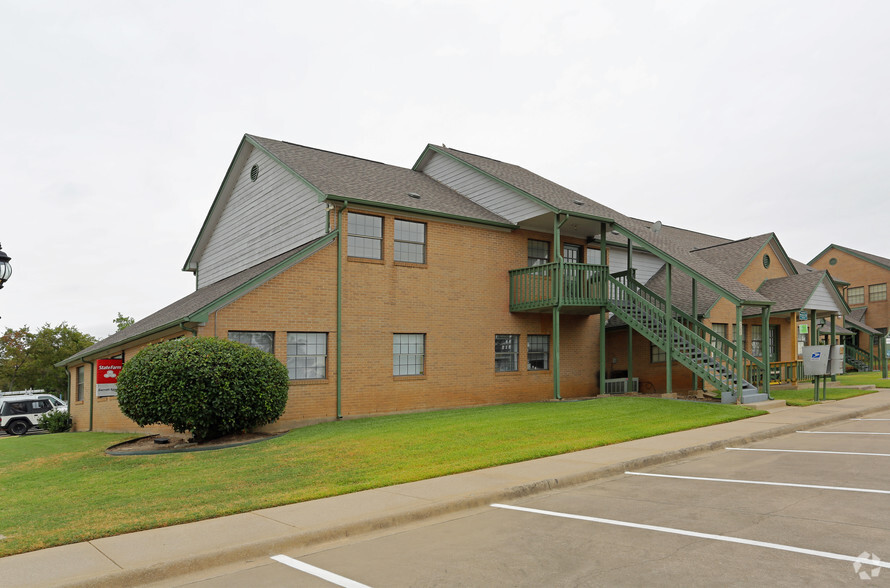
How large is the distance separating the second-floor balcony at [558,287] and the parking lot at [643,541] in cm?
1170

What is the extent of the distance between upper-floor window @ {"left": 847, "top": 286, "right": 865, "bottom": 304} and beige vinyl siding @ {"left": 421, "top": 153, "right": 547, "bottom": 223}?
3826cm

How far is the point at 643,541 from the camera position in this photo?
6.00 m

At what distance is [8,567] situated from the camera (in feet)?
18.4

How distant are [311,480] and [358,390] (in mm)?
8546

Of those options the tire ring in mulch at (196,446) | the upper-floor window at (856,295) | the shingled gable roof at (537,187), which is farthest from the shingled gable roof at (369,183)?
the upper-floor window at (856,295)

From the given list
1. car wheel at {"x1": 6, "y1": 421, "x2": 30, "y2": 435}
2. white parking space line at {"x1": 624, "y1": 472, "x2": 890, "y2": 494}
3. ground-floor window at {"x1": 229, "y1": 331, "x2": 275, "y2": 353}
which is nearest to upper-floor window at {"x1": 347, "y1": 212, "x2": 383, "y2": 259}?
ground-floor window at {"x1": 229, "y1": 331, "x2": 275, "y2": 353}

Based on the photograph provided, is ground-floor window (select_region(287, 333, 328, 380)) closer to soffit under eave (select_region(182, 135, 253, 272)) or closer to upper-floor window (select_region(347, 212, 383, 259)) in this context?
upper-floor window (select_region(347, 212, 383, 259))

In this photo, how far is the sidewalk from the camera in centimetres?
551

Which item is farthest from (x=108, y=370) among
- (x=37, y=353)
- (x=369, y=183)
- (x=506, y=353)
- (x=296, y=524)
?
(x=37, y=353)

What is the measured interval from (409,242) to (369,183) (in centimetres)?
252

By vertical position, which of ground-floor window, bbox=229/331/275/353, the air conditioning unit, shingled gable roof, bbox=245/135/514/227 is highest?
shingled gable roof, bbox=245/135/514/227

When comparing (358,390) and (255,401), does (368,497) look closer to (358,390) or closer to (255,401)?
(255,401)

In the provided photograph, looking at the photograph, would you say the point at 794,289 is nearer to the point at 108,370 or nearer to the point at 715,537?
the point at 715,537

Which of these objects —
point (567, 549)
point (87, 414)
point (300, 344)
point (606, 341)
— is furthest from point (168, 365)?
point (606, 341)
